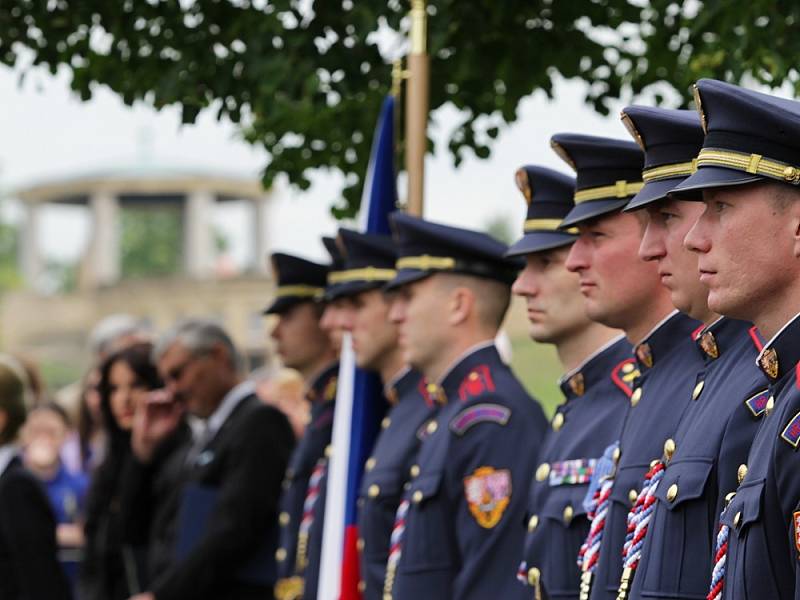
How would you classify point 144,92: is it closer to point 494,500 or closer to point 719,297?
point 494,500

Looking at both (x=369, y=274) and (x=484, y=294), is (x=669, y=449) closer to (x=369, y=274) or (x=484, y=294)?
(x=484, y=294)

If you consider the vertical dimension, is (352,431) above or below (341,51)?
below

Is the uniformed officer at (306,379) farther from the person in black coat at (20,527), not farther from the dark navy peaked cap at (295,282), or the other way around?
the person in black coat at (20,527)

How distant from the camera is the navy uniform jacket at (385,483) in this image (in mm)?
6484

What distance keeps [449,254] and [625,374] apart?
1.31 meters

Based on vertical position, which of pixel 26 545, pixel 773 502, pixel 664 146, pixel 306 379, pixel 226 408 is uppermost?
pixel 664 146

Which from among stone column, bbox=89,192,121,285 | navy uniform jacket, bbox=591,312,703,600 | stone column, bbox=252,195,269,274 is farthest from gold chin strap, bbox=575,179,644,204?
stone column, bbox=252,195,269,274

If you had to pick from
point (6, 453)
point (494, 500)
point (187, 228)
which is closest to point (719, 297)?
point (494, 500)

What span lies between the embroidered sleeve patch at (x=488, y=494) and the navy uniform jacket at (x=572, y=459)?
12.7 inches

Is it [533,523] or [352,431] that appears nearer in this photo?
[533,523]

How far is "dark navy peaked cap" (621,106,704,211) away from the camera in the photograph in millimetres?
4172

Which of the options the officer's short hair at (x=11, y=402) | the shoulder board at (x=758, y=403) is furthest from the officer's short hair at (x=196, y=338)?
the shoulder board at (x=758, y=403)

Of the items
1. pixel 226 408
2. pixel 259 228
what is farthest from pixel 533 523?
pixel 259 228

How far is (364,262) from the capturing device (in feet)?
23.8
